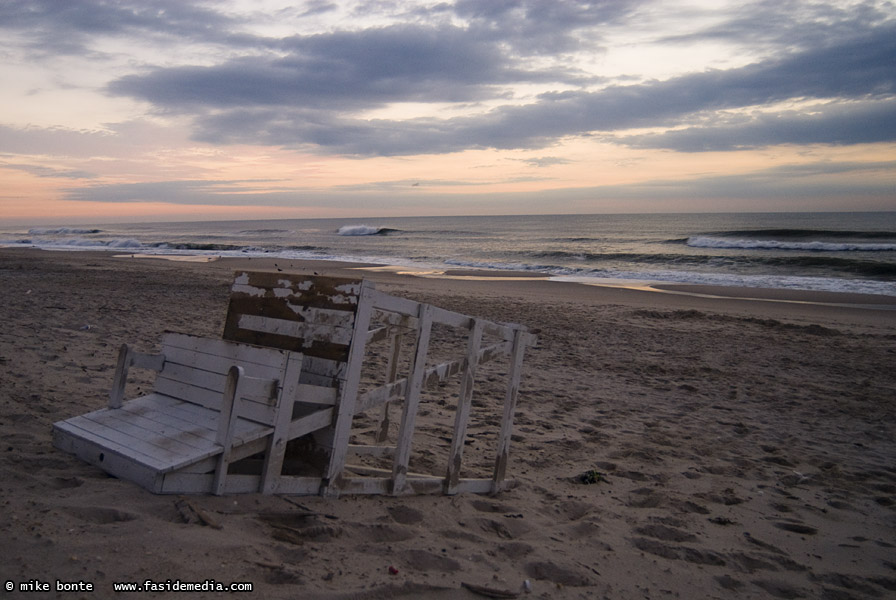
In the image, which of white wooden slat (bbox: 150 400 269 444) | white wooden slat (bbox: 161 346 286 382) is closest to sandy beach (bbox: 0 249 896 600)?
white wooden slat (bbox: 150 400 269 444)

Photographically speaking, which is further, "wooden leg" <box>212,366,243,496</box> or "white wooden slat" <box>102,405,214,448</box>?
"white wooden slat" <box>102,405,214,448</box>

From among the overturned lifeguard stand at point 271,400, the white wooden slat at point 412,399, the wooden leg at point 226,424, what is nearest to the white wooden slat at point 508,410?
the overturned lifeguard stand at point 271,400

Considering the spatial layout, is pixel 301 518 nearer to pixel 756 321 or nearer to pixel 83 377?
pixel 83 377

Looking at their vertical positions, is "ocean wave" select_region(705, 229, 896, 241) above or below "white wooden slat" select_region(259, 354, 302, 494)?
above

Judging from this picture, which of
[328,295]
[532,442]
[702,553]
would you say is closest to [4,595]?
[328,295]

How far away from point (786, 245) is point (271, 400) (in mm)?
40550

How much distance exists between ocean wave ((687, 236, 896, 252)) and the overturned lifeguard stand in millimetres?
36574

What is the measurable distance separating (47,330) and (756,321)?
1217 cm

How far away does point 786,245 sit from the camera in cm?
3675

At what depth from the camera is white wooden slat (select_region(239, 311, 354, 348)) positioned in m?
3.12

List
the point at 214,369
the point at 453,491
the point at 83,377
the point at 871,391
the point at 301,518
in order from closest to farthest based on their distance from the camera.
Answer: the point at 301,518, the point at 214,369, the point at 453,491, the point at 83,377, the point at 871,391

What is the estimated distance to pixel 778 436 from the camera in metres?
5.58

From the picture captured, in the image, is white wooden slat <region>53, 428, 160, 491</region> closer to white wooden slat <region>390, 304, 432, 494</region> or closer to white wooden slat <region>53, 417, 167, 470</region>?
white wooden slat <region>53, 417, 167, 470</region>

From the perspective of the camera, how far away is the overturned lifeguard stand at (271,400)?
2889 mm
